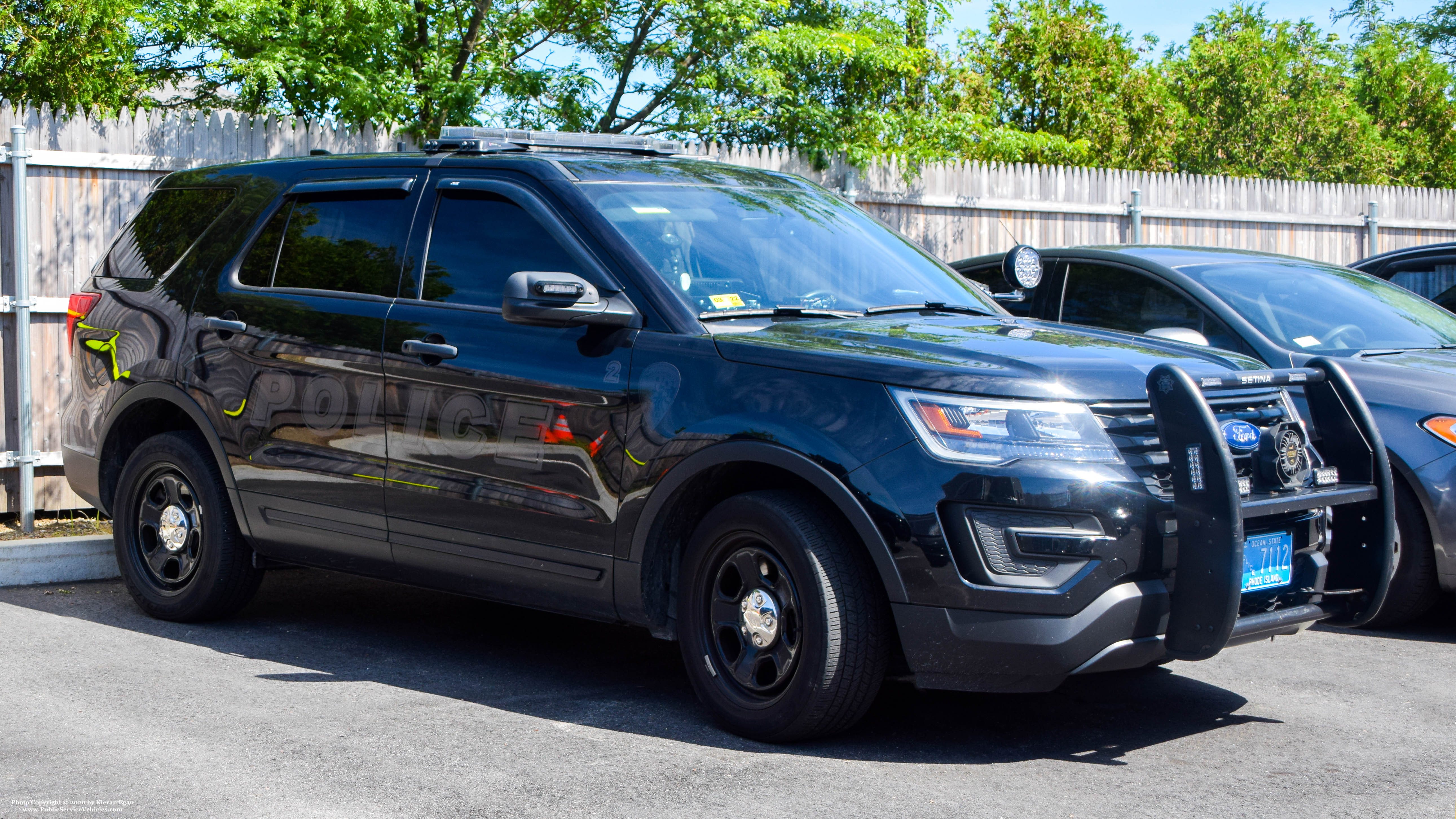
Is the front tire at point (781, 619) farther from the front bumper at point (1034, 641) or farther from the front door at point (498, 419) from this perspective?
the front door at point (498, 419)

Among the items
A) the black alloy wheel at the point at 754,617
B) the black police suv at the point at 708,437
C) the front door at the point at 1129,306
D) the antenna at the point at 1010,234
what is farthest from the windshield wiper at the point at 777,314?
the antenna at the point at 1010,234

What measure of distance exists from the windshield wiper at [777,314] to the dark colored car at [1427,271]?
16.1 ft

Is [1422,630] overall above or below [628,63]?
below

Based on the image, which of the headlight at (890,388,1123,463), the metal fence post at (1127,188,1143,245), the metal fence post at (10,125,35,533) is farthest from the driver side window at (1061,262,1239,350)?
the metal fence post at (10,125,35,533)

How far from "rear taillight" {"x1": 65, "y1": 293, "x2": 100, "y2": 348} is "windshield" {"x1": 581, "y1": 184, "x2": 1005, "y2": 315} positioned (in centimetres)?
285

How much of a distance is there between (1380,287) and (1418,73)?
30211 mm

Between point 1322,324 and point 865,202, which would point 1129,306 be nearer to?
point 1322,324

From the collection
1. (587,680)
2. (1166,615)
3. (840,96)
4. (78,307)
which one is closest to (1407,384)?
(1166,615)

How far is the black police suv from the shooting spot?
4.14 meters

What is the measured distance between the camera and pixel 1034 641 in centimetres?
410

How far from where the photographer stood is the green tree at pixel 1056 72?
21.3m

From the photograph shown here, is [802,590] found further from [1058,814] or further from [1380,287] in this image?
[1380,287]

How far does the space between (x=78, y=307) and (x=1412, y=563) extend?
231 inches

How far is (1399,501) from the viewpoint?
5977mm
